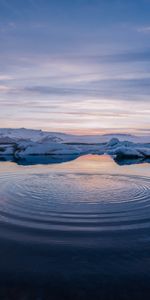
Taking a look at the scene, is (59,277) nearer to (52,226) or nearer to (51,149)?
(52,226)

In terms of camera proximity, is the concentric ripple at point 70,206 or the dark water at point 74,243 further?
the concentric ripple at point 70,206

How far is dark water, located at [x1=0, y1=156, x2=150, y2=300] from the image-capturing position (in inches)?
106

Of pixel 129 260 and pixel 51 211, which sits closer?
pixel 129 260

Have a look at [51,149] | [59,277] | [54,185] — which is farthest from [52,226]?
[51,149]

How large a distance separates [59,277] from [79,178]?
5.68 metres

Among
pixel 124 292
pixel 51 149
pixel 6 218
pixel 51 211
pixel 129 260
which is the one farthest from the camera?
pixel 51 149

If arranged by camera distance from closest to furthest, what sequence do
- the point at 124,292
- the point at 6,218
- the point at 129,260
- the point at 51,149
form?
the point at 124,292
the point at 129,260
the point at 6,218
the point at 51,149

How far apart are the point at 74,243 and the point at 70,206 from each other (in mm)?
1679

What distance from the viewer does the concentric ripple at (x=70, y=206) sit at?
4.23m

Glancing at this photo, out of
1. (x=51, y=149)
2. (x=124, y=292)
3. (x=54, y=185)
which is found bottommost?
(x=124, y=292)

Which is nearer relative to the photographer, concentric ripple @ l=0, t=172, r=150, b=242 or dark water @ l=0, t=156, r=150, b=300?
dark water @ l=0, t=156, r=150, b=300

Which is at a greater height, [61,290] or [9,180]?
[9,180]

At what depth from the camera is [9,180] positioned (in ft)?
26.6

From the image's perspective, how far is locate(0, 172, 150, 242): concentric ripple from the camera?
4.23 meters
